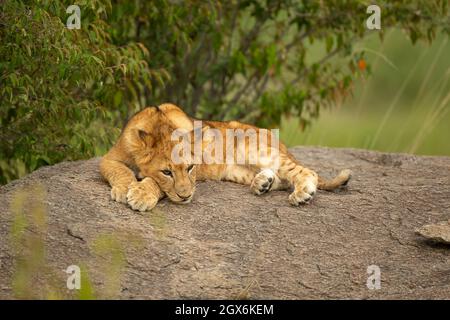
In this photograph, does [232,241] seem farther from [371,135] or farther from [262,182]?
[371,135]

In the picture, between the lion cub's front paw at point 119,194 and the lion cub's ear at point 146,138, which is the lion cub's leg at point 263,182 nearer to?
the lion cub's ear at point 146,138

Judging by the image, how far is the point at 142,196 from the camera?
492cm

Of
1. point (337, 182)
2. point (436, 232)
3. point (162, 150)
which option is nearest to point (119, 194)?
point (162, 150)

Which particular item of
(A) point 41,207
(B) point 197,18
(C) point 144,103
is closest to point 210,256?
(A) point 41,207

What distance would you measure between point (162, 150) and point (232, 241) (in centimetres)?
Answer: 87

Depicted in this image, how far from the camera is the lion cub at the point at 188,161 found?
5113 mm

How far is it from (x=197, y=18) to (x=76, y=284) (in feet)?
13.0

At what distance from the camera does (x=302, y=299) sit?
4105 millimetres

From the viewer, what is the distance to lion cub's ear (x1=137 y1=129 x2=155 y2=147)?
17.4 feet

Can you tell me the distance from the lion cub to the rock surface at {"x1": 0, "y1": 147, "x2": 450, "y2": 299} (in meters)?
0.09

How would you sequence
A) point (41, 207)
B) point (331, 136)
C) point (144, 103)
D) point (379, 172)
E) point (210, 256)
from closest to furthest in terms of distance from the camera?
point (210, 256)
point (41, 207)
point (379, 172)
point (144, 103)
point (331, 136)

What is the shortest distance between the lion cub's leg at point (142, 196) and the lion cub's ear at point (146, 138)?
0.31m

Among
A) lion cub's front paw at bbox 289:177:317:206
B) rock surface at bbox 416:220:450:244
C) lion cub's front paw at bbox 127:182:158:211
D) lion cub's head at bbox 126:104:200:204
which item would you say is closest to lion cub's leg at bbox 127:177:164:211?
lion cub's front paw at bbox 127:182:158:211
